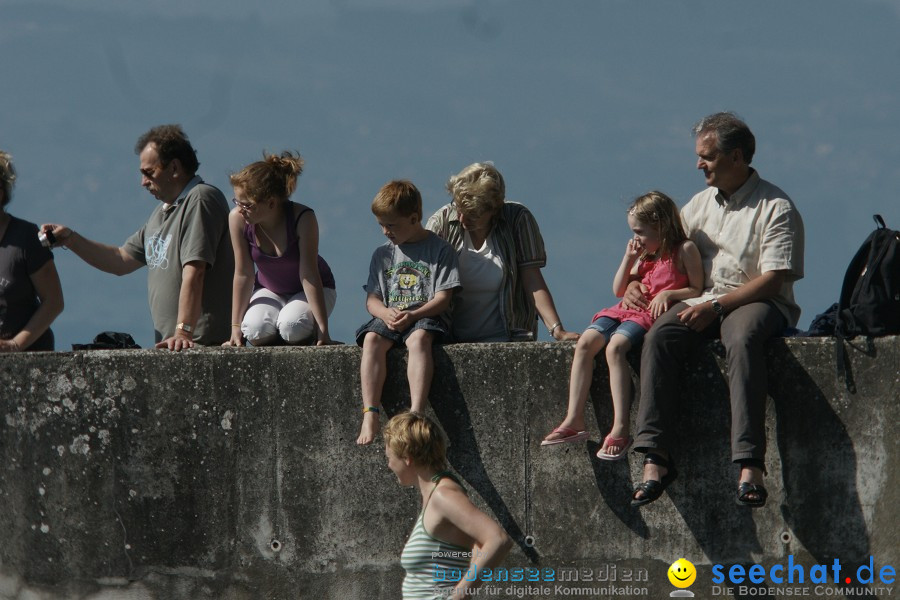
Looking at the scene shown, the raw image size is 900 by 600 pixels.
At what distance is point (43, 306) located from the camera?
6.93 m

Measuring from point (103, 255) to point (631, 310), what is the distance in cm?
293

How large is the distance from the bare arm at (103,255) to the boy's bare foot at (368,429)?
1849 millimetres

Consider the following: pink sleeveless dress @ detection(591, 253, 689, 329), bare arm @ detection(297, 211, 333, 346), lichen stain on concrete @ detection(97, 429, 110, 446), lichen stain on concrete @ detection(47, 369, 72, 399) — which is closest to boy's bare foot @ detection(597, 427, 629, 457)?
pink sleeveless dress @ detection(591, 253, 689, 329)

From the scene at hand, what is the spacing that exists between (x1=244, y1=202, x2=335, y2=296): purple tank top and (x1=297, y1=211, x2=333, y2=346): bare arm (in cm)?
5

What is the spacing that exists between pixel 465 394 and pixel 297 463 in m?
0.87

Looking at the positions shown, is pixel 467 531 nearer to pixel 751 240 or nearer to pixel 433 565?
pixel 433 565

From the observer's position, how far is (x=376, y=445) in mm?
6184

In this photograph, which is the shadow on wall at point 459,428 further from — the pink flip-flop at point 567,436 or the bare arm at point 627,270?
the bare arm at point 627,270

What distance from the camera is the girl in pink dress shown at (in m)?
5.80

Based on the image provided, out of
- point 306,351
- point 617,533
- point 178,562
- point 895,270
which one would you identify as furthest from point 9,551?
point 895,270

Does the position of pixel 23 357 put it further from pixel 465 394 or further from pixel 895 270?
pixel 895 270

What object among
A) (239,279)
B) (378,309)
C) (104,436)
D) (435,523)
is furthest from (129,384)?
(435,523)

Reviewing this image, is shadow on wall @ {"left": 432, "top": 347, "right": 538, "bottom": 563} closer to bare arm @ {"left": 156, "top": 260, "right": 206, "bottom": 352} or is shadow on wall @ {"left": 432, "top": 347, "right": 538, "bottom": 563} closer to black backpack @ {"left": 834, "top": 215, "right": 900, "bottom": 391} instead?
bare arm @ {"left": 156, "top": 260, "right": 206, "bottom": 352}

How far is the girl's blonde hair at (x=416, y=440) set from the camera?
4855 millimetres
